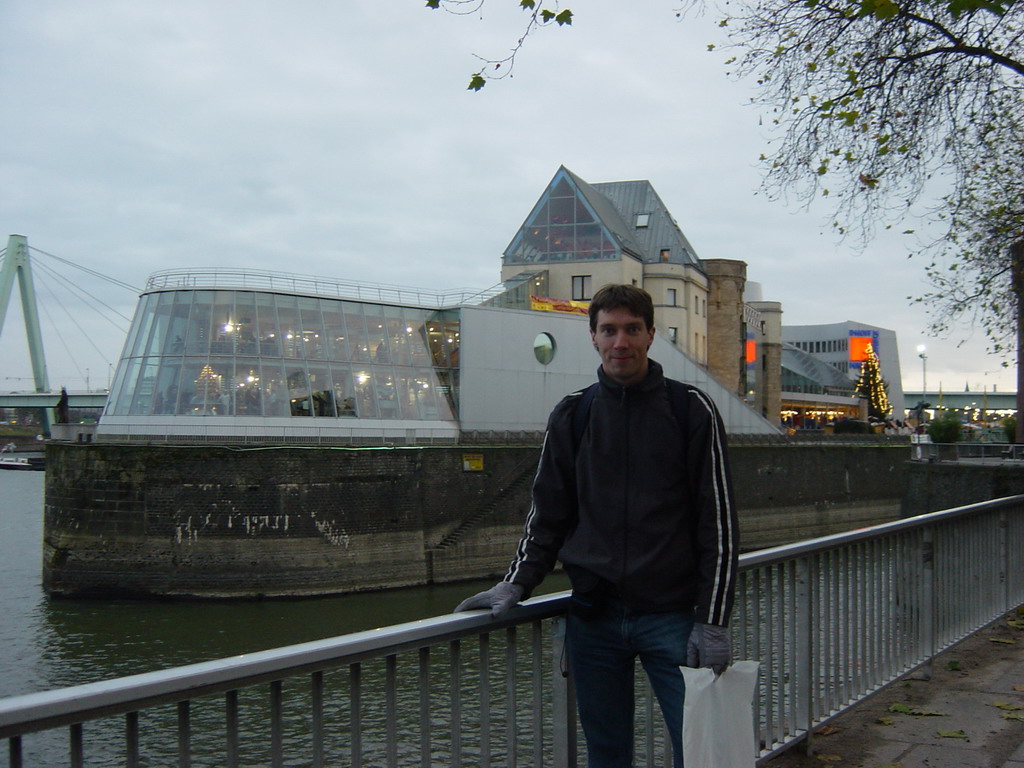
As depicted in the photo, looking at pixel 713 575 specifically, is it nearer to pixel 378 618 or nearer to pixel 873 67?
pixel 873 67

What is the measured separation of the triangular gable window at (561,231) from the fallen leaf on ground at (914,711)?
156ft

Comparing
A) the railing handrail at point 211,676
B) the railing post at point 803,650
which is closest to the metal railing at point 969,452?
the railing post at point 803,650

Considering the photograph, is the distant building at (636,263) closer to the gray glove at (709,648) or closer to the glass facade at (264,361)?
the glass facade at (264,361)

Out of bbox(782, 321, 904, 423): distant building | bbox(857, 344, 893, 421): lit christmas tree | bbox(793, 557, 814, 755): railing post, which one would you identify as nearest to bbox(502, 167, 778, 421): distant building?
bbox(782, 321, 904, 423): distant building

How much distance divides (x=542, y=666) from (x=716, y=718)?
835 millimetres

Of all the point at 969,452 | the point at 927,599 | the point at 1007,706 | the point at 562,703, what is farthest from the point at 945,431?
the point at 562,703

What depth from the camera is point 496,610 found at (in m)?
3.20

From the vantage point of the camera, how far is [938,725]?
211 inches

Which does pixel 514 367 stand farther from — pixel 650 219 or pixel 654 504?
pixel 654 504

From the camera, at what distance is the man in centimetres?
326

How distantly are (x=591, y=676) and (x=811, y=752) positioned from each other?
216 centimetres

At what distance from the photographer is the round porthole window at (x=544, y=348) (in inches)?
1512

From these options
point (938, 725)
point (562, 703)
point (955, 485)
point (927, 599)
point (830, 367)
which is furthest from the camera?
point (830, 367)

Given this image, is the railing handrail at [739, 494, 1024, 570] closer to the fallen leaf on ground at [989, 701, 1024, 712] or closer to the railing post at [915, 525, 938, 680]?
the railing post at [915, 525, 938, 680]
